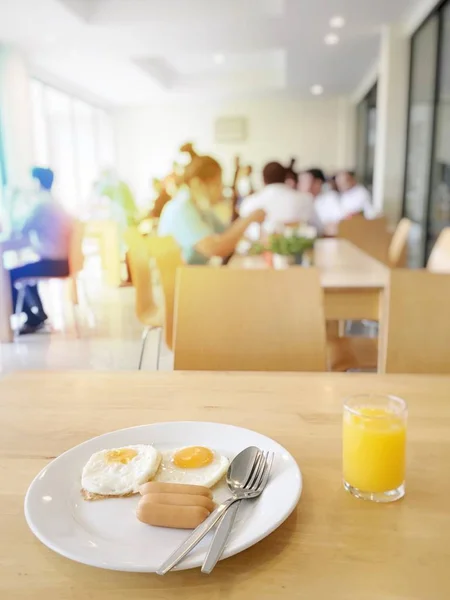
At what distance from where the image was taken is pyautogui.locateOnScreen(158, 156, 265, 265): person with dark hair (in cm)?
252

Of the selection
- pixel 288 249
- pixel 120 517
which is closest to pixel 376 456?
pixel 120 517

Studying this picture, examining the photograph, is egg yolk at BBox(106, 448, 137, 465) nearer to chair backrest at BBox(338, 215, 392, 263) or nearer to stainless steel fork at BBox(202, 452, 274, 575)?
stainless steel fork at BBox(202, 452, 274, 575)

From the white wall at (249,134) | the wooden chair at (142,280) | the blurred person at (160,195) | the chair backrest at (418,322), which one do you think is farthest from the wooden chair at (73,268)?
the white wall at (249,134)

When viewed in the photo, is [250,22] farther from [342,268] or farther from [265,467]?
[265,467]

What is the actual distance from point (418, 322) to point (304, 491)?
0.77 meters

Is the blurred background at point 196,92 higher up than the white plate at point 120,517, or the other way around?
the blurred background at point 196,92

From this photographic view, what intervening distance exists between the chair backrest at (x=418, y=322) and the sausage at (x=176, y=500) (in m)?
0.85

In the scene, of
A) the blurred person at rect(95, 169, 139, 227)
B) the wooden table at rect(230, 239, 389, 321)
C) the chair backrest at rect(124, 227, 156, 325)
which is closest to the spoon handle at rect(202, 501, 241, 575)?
the wooden table at rect(230, 239, 389, 321)

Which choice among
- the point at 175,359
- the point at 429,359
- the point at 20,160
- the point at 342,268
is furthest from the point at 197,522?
the point at 20,160

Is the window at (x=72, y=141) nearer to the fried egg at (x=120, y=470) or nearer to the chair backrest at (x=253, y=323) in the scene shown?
the chair backrest at (x=253, y=323)

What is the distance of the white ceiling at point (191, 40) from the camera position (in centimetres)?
433

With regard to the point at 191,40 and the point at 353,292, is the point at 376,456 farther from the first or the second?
the point at 191,40

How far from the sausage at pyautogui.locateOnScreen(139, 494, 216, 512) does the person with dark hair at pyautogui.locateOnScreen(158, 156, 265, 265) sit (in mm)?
1995

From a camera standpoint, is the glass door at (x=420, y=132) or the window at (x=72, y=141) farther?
the window at (x=72, y=141)
